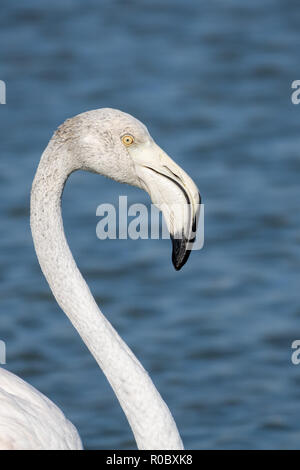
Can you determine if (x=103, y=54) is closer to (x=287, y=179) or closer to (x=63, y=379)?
(x=287, y=179)

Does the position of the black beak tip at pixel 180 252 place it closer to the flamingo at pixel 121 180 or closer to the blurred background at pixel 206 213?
the flamingo at pixel 121 180

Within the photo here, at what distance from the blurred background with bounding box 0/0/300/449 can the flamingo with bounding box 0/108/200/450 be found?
224cm

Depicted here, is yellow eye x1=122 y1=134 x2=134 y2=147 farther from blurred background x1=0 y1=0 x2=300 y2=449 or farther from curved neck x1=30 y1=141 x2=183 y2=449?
blurred background x1=0 y1=0 x2=300 y2=449

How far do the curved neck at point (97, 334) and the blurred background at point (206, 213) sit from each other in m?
2.25

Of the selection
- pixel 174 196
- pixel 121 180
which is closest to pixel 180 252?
pixel 174 196

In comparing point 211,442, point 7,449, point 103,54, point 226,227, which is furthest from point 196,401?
point 103,54

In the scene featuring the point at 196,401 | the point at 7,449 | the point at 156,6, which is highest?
the point at 156,6

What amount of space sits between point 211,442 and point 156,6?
6569mm

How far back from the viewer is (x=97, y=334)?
15.4ft

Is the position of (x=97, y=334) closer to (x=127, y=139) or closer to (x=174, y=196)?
(x=174, y=196)

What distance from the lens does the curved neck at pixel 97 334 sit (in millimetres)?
4645

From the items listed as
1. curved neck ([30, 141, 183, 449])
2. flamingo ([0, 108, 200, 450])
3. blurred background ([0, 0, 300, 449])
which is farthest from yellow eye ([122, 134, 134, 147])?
blurred background ([0, 0, 300, 449])

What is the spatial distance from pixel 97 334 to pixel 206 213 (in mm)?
4689

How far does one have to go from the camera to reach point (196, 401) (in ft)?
24.1
